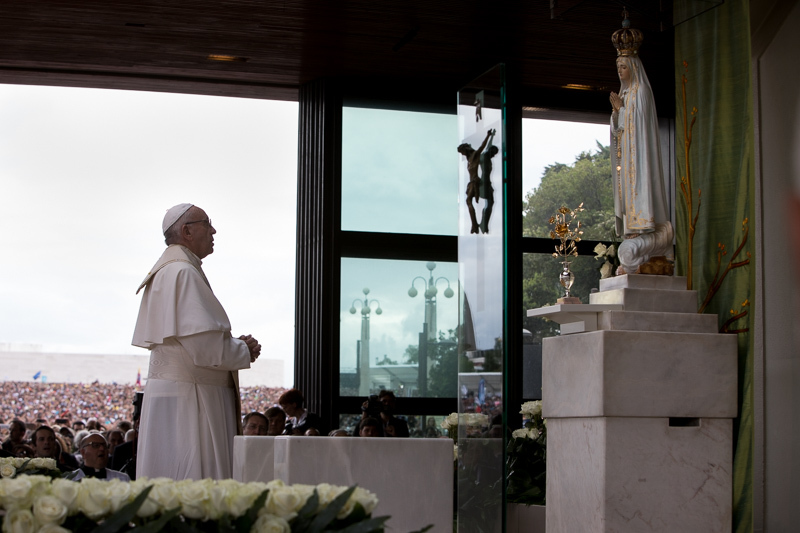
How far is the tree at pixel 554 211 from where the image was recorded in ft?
39.2

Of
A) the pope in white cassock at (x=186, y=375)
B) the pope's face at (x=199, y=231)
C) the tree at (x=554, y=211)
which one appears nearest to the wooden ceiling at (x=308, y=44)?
the tree at (x=554, y=211)

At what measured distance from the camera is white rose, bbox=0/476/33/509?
1.87 meters

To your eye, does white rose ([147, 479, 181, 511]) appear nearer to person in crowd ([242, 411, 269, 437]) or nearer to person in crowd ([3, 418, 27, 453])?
person in crowd ([242, 411, 269, 437])

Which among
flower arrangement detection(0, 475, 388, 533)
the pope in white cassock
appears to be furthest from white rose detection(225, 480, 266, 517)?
the pope in white cassock

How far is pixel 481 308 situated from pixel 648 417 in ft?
3.61

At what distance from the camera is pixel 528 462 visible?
23.8 ft

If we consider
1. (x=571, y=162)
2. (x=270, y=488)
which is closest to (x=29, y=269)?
(x=571, y=162)

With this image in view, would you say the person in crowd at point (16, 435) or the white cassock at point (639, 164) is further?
the person in crowd at point (16, 435)

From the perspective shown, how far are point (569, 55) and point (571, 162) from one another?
203 cm

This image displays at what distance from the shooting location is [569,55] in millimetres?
10578

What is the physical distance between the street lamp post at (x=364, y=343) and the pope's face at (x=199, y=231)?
6456 mm

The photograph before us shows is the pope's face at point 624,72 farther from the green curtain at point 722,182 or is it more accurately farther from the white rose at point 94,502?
the white rose at point 94,502

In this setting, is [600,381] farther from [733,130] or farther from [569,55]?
[569,55]

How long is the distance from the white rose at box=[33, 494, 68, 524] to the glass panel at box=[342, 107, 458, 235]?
31.2 ft
